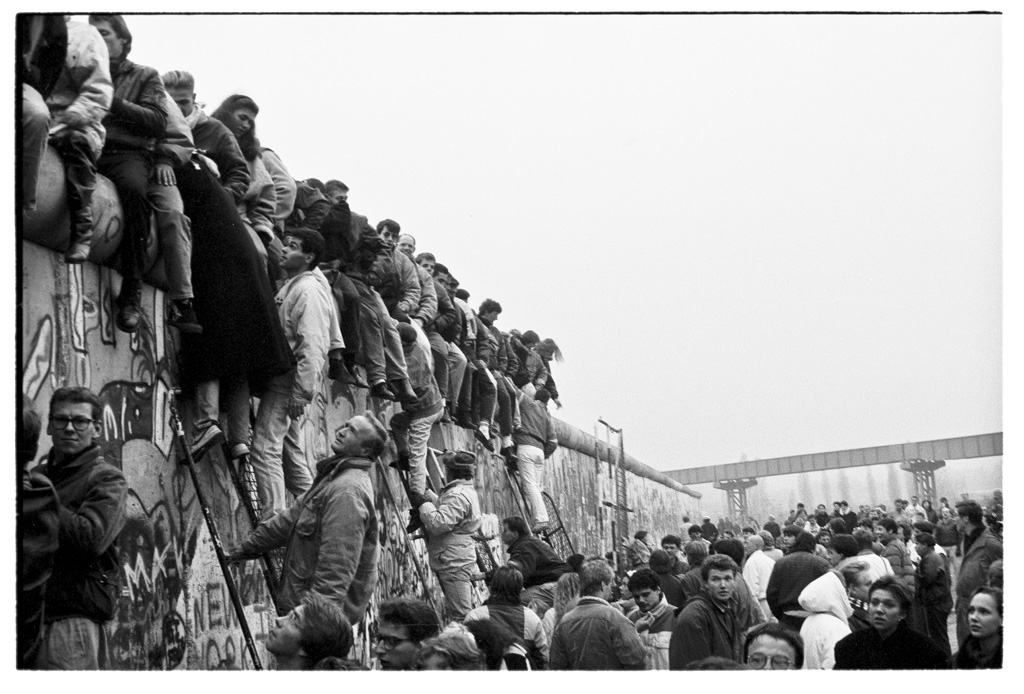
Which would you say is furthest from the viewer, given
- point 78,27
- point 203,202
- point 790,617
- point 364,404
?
point 364,404

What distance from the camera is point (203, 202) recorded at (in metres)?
8.05

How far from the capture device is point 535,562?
9.48m

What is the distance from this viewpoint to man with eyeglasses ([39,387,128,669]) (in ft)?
22.0

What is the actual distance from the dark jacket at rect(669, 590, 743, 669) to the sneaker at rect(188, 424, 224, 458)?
315 centimetres

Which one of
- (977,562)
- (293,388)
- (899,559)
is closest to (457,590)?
(293,388)

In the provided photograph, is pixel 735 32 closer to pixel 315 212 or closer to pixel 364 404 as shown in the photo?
pixel 315 212

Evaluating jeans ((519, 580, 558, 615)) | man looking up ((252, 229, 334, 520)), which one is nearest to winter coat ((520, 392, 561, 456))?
jeans ((519, 580, 558, 615))

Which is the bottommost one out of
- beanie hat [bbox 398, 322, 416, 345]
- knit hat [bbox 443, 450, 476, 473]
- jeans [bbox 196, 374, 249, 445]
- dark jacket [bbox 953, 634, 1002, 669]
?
dark jacket [bbox 953, 634, 1002, 669]

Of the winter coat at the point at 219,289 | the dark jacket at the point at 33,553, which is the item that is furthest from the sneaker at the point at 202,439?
the dark jacket at the point at 33,553

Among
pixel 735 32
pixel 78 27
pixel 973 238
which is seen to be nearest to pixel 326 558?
pixel 78 27

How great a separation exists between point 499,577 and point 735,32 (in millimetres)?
4102

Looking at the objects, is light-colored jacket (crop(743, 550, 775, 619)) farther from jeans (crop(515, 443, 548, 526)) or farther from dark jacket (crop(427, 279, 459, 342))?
dark jacket (crop(427, 279, 459, 342))

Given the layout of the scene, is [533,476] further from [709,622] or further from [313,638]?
[313,638]

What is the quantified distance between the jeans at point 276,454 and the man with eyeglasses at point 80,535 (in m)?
1.42
